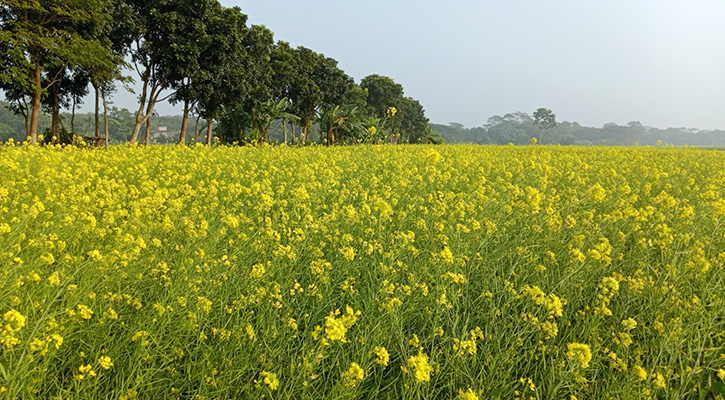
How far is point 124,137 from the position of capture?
217 feet

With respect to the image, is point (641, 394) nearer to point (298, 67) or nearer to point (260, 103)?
point (260, 103)

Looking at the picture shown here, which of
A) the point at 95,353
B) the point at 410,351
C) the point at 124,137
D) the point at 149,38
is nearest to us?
the point at 95,353

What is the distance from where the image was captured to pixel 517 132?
477ft

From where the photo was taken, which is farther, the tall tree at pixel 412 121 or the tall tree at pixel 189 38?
the tall tree at pixel 412 121

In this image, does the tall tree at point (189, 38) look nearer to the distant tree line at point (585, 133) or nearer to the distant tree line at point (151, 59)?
the distant tree line at point (151, 59)

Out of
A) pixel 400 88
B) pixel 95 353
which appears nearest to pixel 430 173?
pixel 95 353

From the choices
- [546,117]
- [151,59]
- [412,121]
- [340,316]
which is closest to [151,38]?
[151,59]

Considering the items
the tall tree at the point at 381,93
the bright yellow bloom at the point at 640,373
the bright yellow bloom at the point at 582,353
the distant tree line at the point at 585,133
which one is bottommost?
the bright yellow bloom at the point at 640,373

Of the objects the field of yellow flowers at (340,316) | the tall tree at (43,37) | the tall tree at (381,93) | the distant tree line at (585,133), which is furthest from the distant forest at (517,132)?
the field of yellow flowers at (340,316)

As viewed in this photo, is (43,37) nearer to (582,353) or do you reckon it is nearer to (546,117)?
(582,353)

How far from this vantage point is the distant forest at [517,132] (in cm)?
6844

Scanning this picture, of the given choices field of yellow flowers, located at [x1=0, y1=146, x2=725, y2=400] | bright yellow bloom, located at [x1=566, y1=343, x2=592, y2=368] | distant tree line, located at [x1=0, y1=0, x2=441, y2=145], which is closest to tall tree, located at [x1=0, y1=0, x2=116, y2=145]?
distant tree line, located at [x1=0, y1=0, x2=441, y2=145]

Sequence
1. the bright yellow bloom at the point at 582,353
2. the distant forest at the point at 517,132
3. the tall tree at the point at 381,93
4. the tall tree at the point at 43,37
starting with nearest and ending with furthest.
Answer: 1. the bright yellow bloom at the point at 582,353
2. the tall tree at the point at 43,37
3. the tall tree at the point at 381,93
4. the distant forest at the point at 517,132

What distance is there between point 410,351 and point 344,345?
14.0 inches
